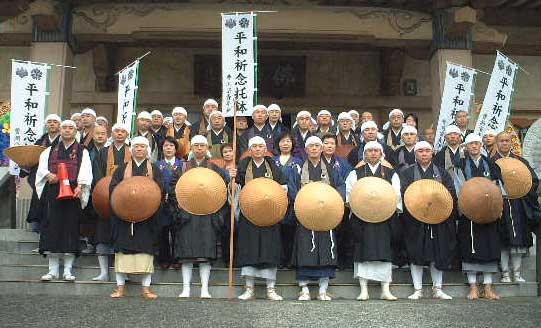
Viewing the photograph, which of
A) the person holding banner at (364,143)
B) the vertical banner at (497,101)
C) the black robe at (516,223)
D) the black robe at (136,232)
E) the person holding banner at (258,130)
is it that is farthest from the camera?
the vertical banner at (497,101)

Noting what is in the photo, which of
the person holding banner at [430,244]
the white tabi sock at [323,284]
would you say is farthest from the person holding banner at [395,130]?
the white tabi sock at [323,284]

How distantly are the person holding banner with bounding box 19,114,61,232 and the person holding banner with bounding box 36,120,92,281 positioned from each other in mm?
247

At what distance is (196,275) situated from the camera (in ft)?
24.3

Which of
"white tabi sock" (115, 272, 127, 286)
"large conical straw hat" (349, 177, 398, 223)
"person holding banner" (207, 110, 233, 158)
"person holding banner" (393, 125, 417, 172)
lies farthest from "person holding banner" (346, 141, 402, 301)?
"white tabi sock" (115, 272, 127, 286)

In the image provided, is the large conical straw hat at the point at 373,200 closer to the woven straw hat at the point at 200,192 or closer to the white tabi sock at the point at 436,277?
the white tabi sock at the point at 436,277

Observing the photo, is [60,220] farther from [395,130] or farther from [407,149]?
[395,130]

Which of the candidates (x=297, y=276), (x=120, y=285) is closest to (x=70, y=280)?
(x=120, y=285)

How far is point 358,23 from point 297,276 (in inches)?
213

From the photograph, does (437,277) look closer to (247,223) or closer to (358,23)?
(247,223)

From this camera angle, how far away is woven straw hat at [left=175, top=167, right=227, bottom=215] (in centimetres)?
687

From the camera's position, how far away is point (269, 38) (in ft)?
36.9

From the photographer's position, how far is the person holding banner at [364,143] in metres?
8.00

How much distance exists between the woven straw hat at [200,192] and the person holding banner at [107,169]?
3.10ft

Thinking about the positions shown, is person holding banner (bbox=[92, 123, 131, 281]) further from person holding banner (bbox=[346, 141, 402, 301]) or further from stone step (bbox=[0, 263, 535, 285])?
person holding banner (bbox=[346, 141, 402, 301])
